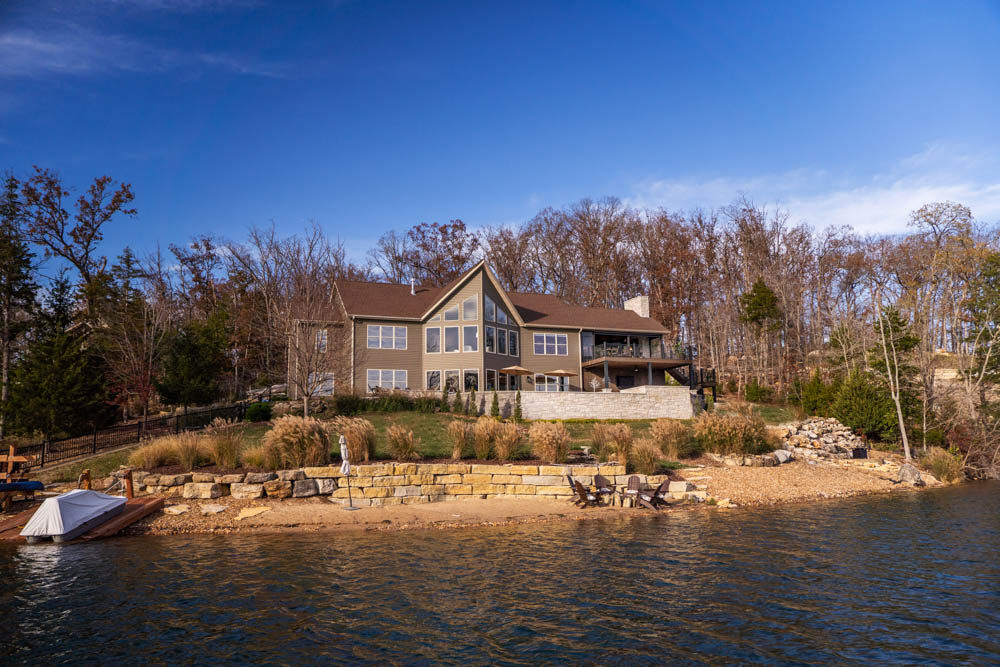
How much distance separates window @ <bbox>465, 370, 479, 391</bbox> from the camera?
109 ft

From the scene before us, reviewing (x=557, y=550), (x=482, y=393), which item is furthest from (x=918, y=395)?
(x=557, y=550)

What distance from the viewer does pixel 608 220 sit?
162 feet

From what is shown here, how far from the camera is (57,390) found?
22.0 meters

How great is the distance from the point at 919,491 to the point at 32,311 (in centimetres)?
3555

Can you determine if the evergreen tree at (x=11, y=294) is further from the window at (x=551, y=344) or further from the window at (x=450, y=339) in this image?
the window at (x=551, y=344)

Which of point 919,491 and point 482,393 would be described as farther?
point 482,393

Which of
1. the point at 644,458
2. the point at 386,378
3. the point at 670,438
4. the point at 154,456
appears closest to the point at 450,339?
the point at 386,378

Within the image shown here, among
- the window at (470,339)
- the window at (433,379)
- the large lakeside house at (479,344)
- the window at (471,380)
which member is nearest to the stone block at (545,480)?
the large lakeside house at (479,344)

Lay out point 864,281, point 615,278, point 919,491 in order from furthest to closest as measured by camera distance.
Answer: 1. point 615,278
2. point 864,281
3. point 919,491

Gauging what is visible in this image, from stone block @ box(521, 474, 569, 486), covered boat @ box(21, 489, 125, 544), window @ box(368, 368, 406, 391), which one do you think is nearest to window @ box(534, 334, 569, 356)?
window @ box(368, 368, 406, 391)

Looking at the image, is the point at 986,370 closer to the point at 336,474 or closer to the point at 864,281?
the point at 864,281

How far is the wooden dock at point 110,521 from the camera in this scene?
1280 cm

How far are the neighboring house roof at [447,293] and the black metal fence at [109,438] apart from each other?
10.6 meters

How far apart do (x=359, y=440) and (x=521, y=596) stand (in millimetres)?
8299
